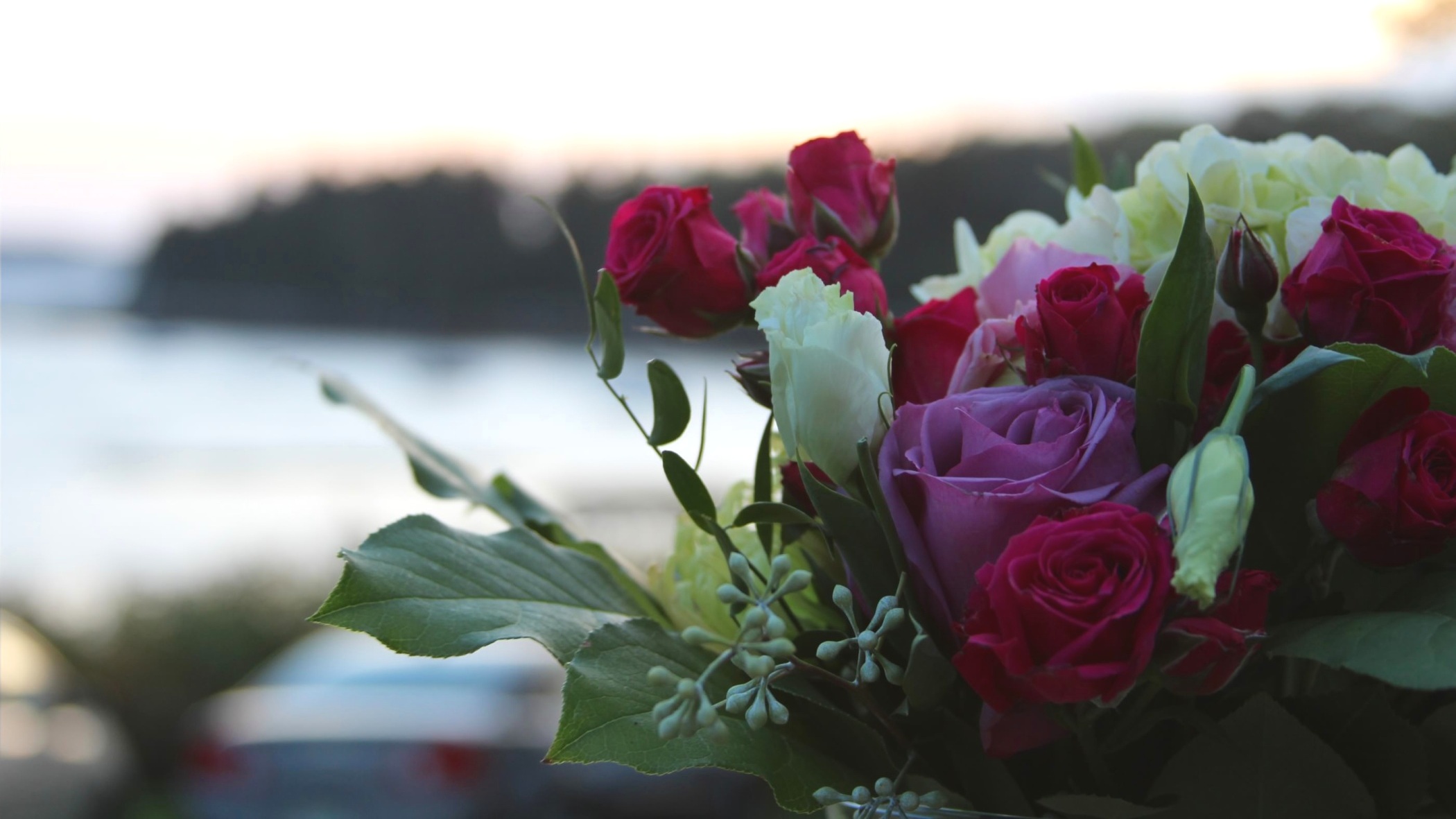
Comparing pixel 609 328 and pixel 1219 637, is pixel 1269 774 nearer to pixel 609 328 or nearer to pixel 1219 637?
pixel 1219 637

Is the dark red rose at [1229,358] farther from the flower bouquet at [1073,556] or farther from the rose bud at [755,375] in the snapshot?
the rose bud at [755,375]

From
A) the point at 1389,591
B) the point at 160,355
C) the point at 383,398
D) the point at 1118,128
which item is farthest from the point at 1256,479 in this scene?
the point at 160,355

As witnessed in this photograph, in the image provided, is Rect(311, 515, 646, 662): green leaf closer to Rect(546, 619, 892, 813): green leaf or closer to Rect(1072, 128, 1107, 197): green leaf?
Rect(546, 619, 892, 813): green leaf

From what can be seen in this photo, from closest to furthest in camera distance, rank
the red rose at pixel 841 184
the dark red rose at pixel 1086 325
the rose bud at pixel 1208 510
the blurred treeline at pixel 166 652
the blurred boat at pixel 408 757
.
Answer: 1. the rose bud at pixel 1208 510
2. the dark red rose at pixel 1086 325
3. the red rose at pixel 841 184
4. the blurred boat at pixel 408 757
5. the blurred treeline at pixel 166 652

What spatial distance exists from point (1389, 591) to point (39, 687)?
427 cm

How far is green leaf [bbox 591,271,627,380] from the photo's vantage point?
46 cm

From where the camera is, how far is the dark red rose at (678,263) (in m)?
0.50

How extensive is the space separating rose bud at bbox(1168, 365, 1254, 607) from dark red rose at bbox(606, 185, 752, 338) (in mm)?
226

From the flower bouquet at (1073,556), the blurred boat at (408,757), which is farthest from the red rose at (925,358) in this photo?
the blurred boat at (408,757)

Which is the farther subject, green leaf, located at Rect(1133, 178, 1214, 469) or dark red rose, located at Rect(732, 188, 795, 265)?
dark red rose, located at Rect(732, 188, 795, 265)

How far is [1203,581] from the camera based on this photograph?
0.31 meters

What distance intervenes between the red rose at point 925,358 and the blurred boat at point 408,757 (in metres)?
3.31

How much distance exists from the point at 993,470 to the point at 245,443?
410 inches

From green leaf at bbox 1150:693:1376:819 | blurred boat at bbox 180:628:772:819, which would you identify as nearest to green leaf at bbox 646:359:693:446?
green leaf at bbox 1150:693:1376:819
